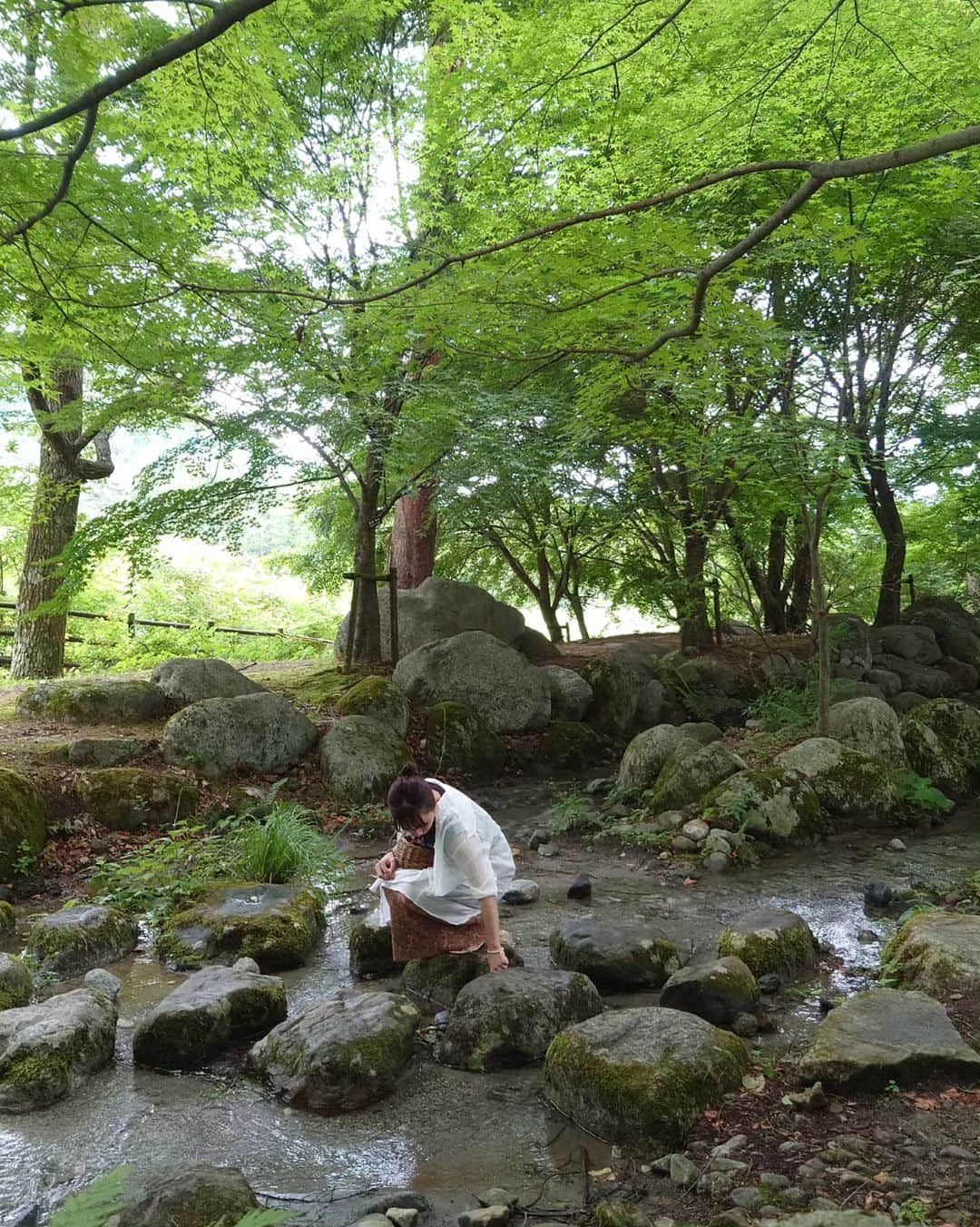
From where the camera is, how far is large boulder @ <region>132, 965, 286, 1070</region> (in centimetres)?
389

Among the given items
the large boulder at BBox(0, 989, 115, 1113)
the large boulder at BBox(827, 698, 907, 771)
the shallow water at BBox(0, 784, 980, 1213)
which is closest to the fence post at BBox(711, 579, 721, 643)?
the large boulder at BBox(827, 698, 907, 771)

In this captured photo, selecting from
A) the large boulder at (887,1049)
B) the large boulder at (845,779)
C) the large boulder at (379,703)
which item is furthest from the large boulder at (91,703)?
the large boulder at (887,1049)

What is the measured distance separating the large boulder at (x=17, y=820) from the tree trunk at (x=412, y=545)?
735 cm

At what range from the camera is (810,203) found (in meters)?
A: 8.56

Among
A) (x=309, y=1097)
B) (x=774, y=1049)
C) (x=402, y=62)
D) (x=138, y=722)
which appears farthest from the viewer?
(x=402, y=62)

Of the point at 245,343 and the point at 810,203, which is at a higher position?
the point at 810,203

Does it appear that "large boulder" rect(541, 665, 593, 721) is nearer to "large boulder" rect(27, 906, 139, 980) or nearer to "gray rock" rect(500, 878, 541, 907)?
"gray rock" rect(500, 878, 541, 907)

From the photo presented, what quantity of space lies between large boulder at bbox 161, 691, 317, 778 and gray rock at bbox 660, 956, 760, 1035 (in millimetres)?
5685

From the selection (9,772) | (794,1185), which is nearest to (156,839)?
(9,772)

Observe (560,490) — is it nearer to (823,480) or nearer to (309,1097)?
(823,480)

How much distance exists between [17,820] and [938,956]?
6.60 m

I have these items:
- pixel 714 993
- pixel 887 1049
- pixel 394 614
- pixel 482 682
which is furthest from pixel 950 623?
pixel 887 1049

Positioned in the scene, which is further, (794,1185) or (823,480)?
(823,480)

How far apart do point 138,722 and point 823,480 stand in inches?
301
